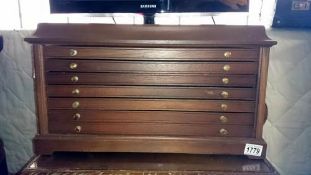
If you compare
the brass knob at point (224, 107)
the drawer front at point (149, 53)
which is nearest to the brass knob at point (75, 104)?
the drawer front at point (149, 53)

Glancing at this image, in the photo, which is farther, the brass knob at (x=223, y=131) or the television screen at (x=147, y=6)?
the television screen at (x=147, y=6)

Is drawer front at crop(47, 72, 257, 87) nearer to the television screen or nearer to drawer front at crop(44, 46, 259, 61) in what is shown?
drawer front at crop(44, 46, 259, 61)

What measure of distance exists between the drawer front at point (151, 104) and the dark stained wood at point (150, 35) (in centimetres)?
25

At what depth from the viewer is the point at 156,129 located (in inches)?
51.5

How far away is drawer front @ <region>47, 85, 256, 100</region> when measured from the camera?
127 cm

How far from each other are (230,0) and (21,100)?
135 centimetres

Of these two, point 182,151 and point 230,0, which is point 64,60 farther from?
point 230,0

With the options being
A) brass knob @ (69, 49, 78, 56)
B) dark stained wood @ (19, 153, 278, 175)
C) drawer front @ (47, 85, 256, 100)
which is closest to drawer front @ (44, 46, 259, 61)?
brass knob @ (69, 49, 78, 56)

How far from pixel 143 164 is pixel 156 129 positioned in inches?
6.6

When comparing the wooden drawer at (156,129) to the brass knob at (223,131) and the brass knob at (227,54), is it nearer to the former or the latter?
the brass knob at (223,131)

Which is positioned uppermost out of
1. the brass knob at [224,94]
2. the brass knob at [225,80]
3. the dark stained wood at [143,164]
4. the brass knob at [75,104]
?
the brass knob at [225,80]

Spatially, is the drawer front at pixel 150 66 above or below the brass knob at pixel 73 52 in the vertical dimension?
below

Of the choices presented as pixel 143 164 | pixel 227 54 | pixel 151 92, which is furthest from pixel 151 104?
pixel 227 54

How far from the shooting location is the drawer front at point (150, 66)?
4.09ft
